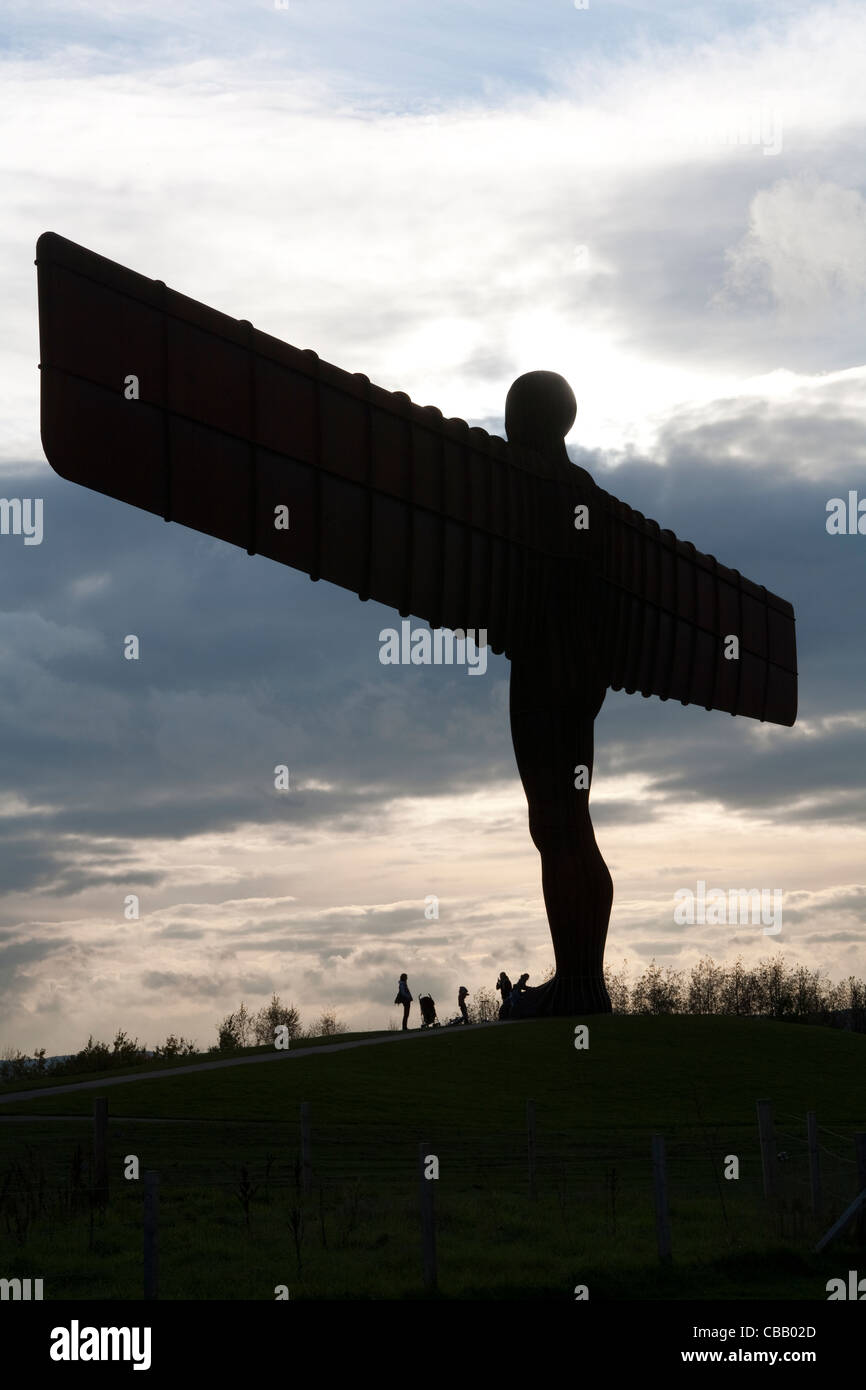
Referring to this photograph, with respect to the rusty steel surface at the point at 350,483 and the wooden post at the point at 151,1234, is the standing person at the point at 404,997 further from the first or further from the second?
the wooden post at the point at 151,1234

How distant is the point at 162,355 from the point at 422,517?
4898mm

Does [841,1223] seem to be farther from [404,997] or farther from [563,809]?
[404,997]

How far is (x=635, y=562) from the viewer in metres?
25.0

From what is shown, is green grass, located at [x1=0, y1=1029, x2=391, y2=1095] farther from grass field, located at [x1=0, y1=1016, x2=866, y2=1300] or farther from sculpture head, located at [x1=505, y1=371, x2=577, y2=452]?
sculpture head, located at [x1=505, y1=371, x2=577, y2=452]

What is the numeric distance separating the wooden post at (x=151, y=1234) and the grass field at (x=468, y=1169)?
748mm

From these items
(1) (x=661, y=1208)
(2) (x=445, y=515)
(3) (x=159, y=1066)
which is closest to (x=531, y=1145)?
(1) (x=661, y=1208)

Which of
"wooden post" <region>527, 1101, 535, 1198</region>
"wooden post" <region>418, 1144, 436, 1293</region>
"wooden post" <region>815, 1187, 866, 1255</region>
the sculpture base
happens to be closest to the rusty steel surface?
the sculpture base

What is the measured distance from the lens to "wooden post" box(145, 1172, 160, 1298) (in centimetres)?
887

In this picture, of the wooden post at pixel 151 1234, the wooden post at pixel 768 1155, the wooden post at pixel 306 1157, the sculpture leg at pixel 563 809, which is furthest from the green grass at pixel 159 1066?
the wooden post at pixel 151 1234

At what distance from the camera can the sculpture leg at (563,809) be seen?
23.5 m

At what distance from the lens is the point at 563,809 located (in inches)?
925
